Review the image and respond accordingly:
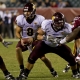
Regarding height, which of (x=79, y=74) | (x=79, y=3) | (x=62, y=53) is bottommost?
(x=79, y=3)

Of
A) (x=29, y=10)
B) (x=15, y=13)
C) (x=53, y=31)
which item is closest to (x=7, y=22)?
(x=15, y=13)

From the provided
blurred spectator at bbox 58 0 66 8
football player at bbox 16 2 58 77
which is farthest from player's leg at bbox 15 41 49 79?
blurred spectator at bbox 58 0 66 8

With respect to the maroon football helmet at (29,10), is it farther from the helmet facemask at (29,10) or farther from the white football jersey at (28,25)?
the white football jersey at (28,25)

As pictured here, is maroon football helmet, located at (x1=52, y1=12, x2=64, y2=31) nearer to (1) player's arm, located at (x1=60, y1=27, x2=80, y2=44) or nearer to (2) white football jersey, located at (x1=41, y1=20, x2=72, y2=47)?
(2) white football jersey, located at (x1=41, y1=20, x2=72, y2=47)

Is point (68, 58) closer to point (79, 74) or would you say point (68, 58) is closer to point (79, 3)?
point (79, 74)

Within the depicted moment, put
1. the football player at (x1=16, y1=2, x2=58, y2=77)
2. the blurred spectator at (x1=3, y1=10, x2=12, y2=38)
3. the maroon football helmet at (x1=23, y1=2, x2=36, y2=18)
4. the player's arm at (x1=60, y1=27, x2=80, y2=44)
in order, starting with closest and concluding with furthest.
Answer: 1. the player's arm at (x1=60, y1=27, x2=80, y2=44)
2. the maroon football helmet at (x1=23, y1=2, x2=36, y2=18)
3. the football player at (x1=16, y1=2, x2=58, y2=77)
4. the blurred spectator at (x1=3, y1=10, x2=12, y2=38)

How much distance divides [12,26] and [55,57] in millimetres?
6442

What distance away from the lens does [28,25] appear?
7742mm

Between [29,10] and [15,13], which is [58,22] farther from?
[15,13]

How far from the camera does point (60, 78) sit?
7391mm

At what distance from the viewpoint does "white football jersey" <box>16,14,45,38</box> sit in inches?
303

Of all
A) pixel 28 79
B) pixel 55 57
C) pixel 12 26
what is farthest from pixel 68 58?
pixel 12 26

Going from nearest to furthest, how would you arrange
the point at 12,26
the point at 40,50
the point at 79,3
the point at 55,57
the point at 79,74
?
1. the point at 40,50
2. the point at 79,74
3. the point at 55,57
4. the point at 12,26
5. the point at 79,3

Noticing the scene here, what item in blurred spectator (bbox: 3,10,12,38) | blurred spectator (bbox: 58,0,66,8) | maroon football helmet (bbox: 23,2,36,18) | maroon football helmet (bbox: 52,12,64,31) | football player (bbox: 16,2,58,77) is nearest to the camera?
maroon football helmet (bbox: 52,12,64,31)
